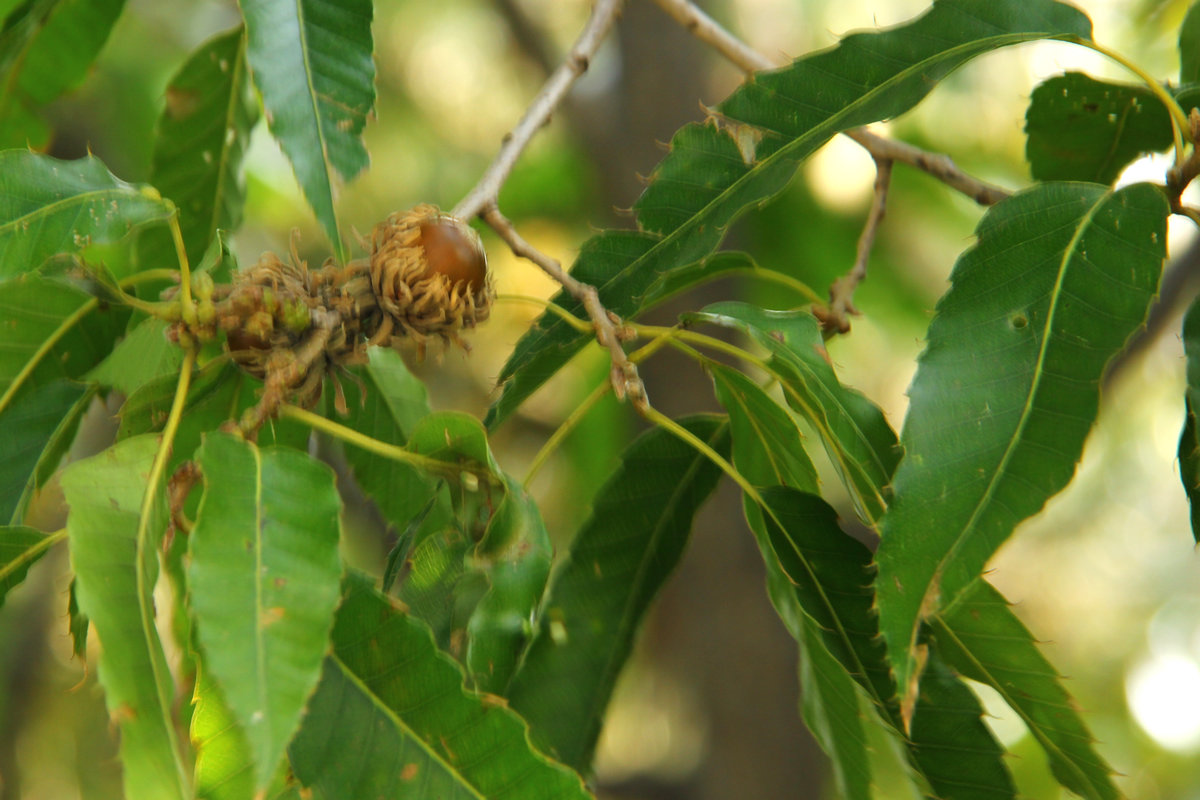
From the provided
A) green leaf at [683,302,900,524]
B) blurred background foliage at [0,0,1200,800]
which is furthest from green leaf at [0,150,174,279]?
blurred background foliage at [0,0,1200,800]

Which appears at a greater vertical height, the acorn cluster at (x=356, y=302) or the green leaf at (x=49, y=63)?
the acorn cluster at (x=356, y=302)

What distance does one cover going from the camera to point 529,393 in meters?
0.57

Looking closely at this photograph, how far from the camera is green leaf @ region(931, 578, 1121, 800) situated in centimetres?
47

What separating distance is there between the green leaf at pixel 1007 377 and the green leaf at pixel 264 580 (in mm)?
224

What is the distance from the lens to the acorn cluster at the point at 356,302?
46 centimetres

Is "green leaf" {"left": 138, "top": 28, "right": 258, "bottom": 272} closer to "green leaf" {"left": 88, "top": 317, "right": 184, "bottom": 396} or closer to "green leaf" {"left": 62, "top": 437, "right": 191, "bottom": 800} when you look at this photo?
"green leaf" {"left": 88, "top": 317, "right": 184, "bottom": 396}

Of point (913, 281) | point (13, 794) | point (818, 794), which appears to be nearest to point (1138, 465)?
point (913, 281)

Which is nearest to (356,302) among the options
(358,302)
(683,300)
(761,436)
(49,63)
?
(358,302)

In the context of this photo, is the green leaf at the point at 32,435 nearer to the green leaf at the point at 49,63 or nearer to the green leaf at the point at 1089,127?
the green leaf at the point at 49,63

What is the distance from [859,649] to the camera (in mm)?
489

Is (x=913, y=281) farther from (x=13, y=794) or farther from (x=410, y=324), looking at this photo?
(x=13, y=794)

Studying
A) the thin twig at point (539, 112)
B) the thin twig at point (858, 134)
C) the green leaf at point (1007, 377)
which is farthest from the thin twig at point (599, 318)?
the thin twig at point (858, 134)

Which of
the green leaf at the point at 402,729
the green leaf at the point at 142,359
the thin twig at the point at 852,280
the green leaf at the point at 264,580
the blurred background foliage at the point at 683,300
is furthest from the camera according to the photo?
the blurred background foliage at the point at 683,300

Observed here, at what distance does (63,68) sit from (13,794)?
74.7 inches
